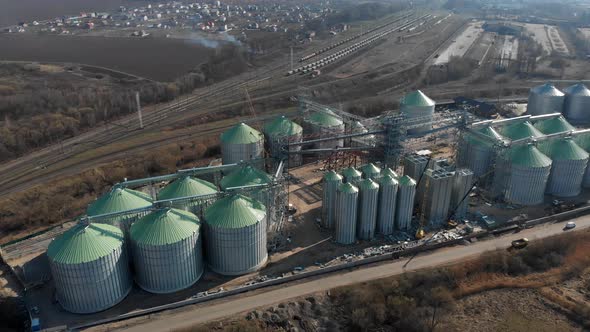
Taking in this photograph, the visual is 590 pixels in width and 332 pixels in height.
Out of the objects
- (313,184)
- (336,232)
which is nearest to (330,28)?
(313,184)

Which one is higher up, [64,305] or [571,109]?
[571,109]

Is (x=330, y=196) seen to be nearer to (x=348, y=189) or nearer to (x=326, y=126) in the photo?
(x=348, y=189)

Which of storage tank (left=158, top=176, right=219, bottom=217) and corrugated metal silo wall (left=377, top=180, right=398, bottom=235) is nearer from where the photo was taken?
storage tank (left=158, top=176, right=219, bottom=217)

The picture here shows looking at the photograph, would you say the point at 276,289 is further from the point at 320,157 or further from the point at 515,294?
the point at 320,157

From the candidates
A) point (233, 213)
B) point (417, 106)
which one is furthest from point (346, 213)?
point (417, 106)

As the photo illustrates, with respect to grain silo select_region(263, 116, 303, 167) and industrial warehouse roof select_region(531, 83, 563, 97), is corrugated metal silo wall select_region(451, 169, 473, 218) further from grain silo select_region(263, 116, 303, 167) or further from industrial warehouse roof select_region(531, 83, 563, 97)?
industrial warehouse roof select_region(531, 83, 563, 97)

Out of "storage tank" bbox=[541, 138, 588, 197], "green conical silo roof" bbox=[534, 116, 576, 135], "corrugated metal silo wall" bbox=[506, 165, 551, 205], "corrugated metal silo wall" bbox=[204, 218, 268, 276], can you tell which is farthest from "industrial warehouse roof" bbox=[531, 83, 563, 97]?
"corrugated metal silo wall" bbox=[204, 218, 268, 276]
